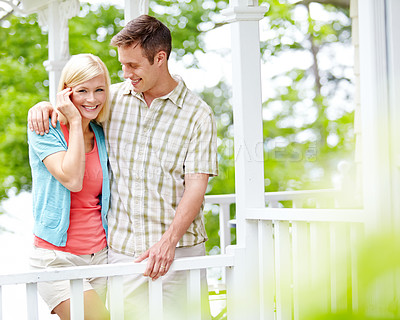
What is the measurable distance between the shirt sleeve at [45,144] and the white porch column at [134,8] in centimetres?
127

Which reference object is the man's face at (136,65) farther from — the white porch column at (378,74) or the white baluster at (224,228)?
the white baluster at (224,228)

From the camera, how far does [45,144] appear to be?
250 cm

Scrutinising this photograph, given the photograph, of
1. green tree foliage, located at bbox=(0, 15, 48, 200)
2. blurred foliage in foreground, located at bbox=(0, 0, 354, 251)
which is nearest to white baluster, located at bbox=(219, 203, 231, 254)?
blurred foliage in foreground, located at bbox=(0, 0, 354, 251)

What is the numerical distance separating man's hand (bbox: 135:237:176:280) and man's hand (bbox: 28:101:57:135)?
68 cm

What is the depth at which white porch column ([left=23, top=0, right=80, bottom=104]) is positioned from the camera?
4418 mm

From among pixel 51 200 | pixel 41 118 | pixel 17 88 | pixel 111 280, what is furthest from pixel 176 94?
pixel 17 88

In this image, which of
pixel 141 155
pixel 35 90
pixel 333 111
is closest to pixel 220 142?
pixel 333 111

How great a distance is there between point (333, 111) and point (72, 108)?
8.51 meters

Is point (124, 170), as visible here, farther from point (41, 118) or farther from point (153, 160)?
point (41, 118)

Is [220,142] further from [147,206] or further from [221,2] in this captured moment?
[147,206]

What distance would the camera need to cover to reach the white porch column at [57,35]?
4.42 meters

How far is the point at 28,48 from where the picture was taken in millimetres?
10453

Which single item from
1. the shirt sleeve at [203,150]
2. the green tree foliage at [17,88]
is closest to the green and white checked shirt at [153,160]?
the shirt sleeve at [203,150]

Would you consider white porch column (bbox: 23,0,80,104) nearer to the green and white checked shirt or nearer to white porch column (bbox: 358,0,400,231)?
the green and white checked shirt
